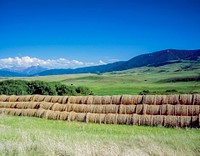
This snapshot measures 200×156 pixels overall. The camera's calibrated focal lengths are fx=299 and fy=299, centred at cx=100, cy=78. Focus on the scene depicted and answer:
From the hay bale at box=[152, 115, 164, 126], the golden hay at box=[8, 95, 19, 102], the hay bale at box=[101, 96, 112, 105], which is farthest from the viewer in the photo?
the golden hay at box=[8, 95, 19, 102]

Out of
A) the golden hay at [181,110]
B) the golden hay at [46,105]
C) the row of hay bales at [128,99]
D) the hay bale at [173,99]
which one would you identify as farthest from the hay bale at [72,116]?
the golden hay at [181,110]

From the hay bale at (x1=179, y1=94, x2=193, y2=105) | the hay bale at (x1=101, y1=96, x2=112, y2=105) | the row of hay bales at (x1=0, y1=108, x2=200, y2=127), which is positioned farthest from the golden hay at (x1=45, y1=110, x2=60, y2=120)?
the hay bale at (x1=179, y1=94, x2=193, y2=105)

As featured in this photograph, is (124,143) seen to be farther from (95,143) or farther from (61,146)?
(61,146)

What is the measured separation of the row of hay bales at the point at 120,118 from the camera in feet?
70.4

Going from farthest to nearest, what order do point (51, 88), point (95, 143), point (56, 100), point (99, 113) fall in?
1. point (51, 88)
2. point (56, 100)
3. point (99, 113)
4. point (95, 143)

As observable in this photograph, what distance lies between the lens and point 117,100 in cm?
2628

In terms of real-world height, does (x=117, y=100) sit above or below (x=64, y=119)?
above

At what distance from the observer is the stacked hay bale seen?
73.2 ft

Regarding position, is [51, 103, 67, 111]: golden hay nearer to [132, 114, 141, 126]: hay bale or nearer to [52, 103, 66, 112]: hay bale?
[52, 103, 66, 112]: hay bale

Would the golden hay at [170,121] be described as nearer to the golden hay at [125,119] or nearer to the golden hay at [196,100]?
the golden hay at [196,100]

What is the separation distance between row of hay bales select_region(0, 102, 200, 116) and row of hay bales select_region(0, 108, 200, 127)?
57 centimetres

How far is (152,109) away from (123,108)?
261cm

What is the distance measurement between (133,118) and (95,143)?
1172 cm

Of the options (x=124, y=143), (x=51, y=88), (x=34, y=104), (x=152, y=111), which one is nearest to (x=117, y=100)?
(x=152, y=111)
